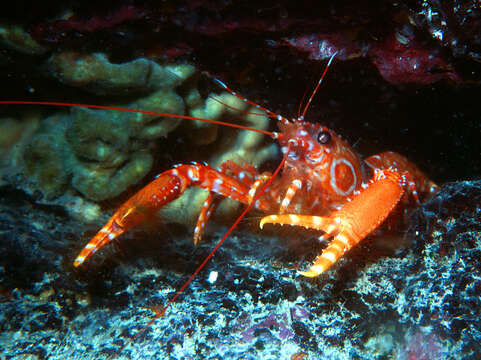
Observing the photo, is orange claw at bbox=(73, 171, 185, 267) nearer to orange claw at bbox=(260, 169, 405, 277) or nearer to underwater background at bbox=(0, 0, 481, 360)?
underwater background at bbox=(0, 0, 481, 360)

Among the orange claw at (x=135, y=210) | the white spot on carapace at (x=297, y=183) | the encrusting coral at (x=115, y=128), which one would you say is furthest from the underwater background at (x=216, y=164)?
the white spot on carapace at (x=297, y=183)

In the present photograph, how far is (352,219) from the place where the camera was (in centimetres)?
258

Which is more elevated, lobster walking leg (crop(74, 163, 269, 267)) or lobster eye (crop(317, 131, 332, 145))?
lobster eye (crop(317, 131, 332, 145))

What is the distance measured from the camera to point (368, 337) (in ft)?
7.43

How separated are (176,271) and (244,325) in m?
1.04

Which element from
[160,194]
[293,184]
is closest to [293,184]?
[293,184]

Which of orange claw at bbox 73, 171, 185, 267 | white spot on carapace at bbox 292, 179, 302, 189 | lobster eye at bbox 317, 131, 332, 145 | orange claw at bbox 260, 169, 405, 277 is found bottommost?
orange claw at bbox 73, 171, 185, 267

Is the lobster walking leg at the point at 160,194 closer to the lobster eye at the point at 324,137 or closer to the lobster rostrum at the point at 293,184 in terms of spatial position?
the lobster rostrum at the point at 293,184

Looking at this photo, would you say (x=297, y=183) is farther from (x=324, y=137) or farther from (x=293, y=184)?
(x=324, y=137)

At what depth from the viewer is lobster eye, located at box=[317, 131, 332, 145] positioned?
11.9 feet

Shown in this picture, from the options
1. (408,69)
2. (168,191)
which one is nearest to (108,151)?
(168,191)

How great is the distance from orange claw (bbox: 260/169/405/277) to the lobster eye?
913mm

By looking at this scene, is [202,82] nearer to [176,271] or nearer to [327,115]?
[327,115]

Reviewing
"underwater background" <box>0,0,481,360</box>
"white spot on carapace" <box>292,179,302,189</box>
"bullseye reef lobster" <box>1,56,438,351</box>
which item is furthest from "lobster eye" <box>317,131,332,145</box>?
"underwater background" <box>0,0,481,360</box>
